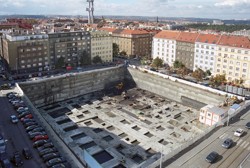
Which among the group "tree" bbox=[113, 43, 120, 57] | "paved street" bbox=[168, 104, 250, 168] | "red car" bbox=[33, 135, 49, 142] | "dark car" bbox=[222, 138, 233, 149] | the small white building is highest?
"tree" bbox=[113, 43, 120, 57]

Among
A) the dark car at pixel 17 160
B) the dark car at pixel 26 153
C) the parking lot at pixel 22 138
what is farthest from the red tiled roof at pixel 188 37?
the dark car at pixel 17 160

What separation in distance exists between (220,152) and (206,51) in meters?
64.3

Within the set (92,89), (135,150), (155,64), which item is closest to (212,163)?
(135,150)

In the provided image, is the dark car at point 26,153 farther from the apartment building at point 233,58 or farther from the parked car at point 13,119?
the apartment building at point 233,58

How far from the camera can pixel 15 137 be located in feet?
139

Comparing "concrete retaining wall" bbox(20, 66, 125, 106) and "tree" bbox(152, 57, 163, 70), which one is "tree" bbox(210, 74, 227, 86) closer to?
"tree" bbox(152, 57, 163, 70)

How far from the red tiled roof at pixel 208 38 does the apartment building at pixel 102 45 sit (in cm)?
3871

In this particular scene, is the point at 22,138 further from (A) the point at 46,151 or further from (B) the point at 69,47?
(B) the point at 69,47

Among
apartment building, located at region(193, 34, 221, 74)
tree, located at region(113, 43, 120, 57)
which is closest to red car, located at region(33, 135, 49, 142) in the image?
apartment building, located at region(193, 34, 221, 74)

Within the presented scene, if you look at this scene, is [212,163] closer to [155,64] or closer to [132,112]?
[132,112]

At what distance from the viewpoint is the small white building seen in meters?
57.7

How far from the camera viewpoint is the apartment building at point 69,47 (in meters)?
96.1

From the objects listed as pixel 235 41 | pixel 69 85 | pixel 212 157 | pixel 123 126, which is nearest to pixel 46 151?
pixel 212 157

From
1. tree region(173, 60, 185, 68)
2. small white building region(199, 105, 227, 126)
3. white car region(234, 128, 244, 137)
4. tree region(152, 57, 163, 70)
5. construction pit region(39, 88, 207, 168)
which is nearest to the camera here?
white car region(234, 128, 244, 137)
